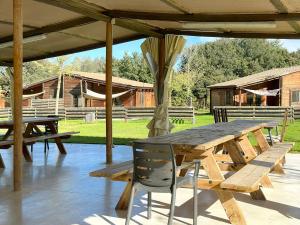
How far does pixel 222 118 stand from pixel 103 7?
306 centimetres

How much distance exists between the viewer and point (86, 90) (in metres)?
26.2

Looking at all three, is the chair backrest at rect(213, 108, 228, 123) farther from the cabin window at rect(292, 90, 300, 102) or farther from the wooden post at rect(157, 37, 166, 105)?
the cabin window at rect(292, 90, 300, 102)

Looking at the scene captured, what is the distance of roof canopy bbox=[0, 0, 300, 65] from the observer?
240 inches

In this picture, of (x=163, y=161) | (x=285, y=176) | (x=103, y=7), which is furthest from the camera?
(x=103, y=7)

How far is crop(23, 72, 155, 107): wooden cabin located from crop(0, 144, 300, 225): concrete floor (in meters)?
20.9

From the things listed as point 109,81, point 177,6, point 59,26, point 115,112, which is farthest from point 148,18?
point 115,112

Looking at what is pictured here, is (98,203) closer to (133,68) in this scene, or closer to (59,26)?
(59,26)

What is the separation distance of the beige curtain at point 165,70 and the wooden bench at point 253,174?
3860 mm

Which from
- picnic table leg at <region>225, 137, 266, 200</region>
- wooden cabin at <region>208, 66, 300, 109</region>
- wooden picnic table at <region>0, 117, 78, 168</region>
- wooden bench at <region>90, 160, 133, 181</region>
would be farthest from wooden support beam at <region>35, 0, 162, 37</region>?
wooden cabin at <region>208, 66, 300, 109</region>

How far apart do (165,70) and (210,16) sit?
247cm

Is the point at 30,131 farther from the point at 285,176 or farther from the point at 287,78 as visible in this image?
the point at 287,78

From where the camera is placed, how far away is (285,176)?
20.0 feet

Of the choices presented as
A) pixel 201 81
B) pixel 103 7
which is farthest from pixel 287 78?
pixel 103 7

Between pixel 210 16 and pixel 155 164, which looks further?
pixel 210 16
